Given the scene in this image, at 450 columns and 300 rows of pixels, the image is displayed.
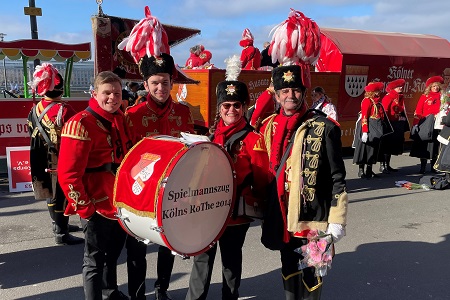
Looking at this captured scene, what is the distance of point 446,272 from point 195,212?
2.94 m

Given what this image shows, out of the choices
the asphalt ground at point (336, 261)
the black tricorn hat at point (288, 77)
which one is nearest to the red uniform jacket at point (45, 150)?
the asphalt ground at point (336, 261)

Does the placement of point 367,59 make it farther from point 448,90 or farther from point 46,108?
point 46,108

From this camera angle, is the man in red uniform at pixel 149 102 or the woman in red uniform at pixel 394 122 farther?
the woman in red uniform at pixel 394 122

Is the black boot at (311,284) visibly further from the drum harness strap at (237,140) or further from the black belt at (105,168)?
the black belt at (105,168)

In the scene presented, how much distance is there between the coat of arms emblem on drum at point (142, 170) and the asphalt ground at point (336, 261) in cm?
154

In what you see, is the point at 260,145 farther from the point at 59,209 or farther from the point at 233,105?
the point at 59,209

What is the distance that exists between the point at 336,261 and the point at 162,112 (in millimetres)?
2450

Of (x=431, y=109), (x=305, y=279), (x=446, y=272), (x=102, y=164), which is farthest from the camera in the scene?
(x=431, y=109)

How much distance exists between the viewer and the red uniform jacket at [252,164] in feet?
8.77

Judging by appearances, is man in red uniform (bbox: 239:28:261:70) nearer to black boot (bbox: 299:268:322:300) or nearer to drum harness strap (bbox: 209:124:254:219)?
drum harness strap (bbox: 209:124:254:219)

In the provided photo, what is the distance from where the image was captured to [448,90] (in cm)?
732

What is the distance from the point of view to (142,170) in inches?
92.4

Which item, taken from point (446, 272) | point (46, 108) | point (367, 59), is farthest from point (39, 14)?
point (446, 272)

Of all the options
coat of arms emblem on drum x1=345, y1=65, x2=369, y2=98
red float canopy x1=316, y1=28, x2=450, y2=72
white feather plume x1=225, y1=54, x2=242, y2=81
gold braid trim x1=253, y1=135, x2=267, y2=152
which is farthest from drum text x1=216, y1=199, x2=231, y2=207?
coat of arms emblem on drum x1=345, y1=65, x2=369, y2=98
